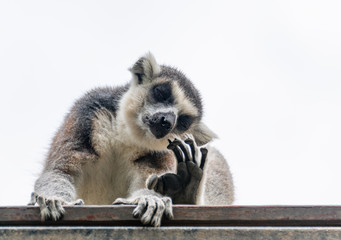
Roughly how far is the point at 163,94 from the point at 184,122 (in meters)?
0.50

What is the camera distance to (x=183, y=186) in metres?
5.33

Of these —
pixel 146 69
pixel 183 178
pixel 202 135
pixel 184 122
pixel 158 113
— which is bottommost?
pixel 202 135

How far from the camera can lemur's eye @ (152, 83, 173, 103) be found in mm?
A: 7012

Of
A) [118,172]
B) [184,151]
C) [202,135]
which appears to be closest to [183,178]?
[184,151]

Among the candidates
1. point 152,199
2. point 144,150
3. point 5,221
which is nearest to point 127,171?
point 144,150

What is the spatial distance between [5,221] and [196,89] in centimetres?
445

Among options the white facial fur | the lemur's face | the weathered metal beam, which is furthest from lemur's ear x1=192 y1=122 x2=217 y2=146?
the weathered metal beam

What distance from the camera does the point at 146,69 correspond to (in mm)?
7395

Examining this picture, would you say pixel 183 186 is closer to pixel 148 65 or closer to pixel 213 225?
pixel 213 225

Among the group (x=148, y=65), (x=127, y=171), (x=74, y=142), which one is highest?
(x=148, y=65)

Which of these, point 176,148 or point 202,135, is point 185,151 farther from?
point 202,135

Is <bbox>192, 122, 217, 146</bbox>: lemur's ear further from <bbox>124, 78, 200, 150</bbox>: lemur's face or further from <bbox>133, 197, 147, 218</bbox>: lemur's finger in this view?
<bbox>133, 197, 147, 218</bbox>: lemur's finger

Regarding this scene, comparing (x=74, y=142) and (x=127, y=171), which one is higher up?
(x=74, y=142)

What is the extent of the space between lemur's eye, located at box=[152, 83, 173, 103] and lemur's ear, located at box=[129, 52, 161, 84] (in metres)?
0.33
